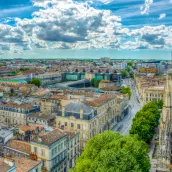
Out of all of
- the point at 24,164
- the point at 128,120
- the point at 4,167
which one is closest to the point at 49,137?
the point at 24,164

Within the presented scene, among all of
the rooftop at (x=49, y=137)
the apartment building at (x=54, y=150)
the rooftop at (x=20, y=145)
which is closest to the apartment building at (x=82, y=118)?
the apartment building at (x=54, y=150)

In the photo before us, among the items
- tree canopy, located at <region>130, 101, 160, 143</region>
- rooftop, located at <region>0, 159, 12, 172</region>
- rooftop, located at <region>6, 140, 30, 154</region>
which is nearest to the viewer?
rooftop, located at <region>0, 159, 12, 172</region>

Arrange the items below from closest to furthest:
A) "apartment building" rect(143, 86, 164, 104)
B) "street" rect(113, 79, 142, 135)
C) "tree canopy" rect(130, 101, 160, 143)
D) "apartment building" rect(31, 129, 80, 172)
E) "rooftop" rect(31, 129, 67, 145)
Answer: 1. "apartment building" rect(31, 129, 80, 172)
2. "rooftop" rect(31, 129, 67, 145)
3. "tree canopy" rect(130, 101, 160, 143)
4. "street" rect(113, 79, 142, 135)
5. "apartment building" rect(143, 86, 164, 104)

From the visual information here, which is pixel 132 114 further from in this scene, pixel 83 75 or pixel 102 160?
pixel 83 75

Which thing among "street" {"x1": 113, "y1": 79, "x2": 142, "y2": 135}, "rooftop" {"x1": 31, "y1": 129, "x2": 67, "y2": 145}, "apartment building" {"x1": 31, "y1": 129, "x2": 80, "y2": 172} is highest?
"rooftop" {"x1": 31, "y1": 129, "x2": 67, "y2": 145}

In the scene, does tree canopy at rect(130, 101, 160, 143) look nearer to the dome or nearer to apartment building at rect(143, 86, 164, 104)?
the dome

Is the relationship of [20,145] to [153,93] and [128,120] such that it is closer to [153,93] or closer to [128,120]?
[128,120]

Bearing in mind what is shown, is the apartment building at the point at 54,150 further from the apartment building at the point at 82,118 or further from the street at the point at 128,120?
the street at the point at 128,120

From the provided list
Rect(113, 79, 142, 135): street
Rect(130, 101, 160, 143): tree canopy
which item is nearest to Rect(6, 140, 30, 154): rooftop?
Rect(130, 101, 160, 143): tree canopy
